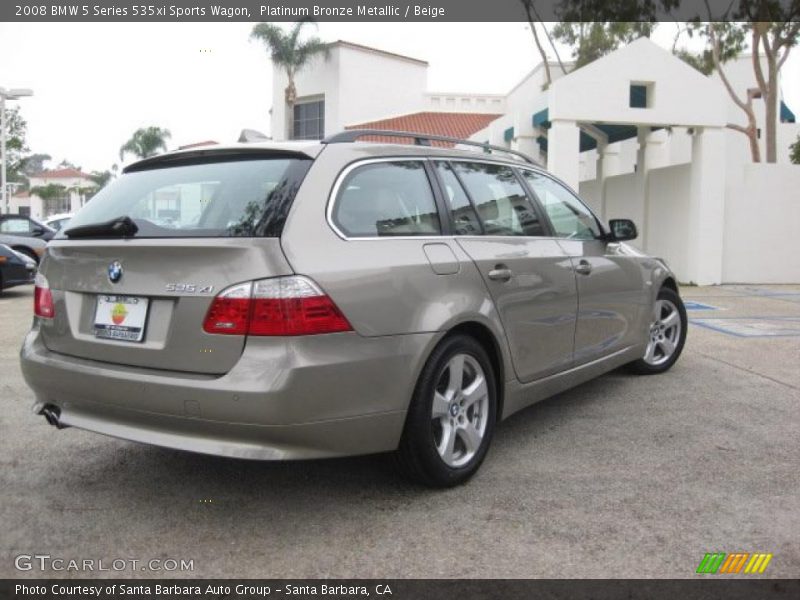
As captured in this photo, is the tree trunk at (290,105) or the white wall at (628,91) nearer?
the white wall at (628,91)

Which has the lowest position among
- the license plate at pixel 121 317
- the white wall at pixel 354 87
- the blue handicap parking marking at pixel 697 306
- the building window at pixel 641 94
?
the blue handicap parking marking at pixel 697 306

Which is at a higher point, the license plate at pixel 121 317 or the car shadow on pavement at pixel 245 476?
the license plate at pixel 121 317

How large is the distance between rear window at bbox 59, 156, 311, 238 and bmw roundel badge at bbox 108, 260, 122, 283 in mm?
161

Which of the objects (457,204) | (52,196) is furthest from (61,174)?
(457,204)

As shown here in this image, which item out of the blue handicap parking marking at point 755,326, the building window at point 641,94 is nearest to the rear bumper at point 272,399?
the blue handicap parking marking at point 755,326

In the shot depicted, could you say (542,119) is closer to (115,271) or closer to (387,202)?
(387,202)

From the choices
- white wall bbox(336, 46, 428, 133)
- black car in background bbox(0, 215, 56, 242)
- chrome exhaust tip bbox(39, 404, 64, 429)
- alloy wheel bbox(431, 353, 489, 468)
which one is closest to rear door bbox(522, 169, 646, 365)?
alloy wheel bbox(431, 353, 489, 468)

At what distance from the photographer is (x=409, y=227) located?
11.6 feet

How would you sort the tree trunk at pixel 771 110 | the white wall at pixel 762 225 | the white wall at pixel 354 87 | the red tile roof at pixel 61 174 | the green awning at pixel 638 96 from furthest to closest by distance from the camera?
the red tile roof at pixel 61 174, the white wall at pixel 354 87, the tree trunk at pixel 771 110, the green awning at pixel 638 96, the white wall at pixel 762 225

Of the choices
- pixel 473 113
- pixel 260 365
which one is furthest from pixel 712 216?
pixel 473 113

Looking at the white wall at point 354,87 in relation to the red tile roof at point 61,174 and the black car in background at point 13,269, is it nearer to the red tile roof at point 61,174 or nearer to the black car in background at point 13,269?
the black car in background at point 13,269

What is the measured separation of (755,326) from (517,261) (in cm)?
601

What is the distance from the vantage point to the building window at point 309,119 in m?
34.2

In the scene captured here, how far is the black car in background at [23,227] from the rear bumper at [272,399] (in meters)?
13.3
